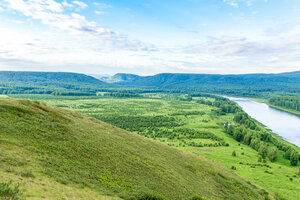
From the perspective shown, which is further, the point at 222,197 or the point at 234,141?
the point at 234,141

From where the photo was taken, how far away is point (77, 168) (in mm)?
21531

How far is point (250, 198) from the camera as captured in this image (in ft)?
112

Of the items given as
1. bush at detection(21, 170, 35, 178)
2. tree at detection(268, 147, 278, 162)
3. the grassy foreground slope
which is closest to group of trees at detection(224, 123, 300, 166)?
tree at detection(268, 147, 278, 162)

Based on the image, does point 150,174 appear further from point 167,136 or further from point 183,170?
point 167,136

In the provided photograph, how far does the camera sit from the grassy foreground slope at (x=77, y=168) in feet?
55.9

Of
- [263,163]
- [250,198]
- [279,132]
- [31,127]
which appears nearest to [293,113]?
[279,132]

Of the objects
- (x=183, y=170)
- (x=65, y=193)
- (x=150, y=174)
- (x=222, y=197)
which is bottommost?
(x=222, y=197)

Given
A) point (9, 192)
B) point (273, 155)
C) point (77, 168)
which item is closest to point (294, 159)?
point (273, 155)

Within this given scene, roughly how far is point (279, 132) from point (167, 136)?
7359cm

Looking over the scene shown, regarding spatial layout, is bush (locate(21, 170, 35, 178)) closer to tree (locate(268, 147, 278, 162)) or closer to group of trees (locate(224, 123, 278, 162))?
group of trees (locate(224, 123, 278, 162))

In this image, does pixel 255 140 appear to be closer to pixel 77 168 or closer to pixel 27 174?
pixel 77 168

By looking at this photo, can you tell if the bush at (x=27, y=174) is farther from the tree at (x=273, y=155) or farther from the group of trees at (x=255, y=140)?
the tree at (x=273, y=155)

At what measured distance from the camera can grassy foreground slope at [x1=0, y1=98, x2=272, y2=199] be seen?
55.9 ft

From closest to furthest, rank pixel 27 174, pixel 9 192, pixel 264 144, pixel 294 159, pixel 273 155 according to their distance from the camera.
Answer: pixel 9 192 → pixel 27 174 → pixel 294 159 → pixel 273 155 → pixel 264 144
